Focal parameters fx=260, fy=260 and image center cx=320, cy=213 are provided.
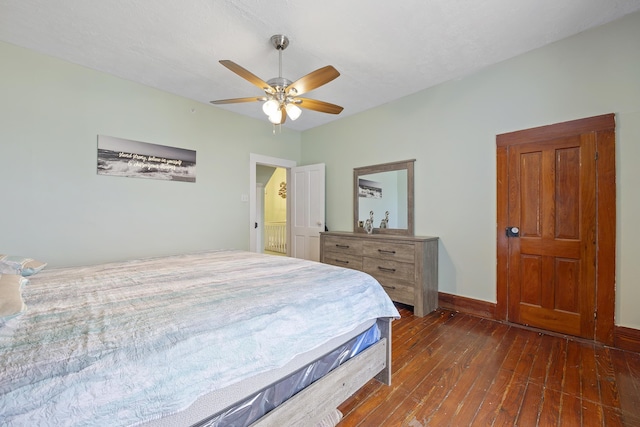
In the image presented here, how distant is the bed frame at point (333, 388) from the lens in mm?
1141

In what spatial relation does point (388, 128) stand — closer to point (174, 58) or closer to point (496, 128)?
point (496, 128)

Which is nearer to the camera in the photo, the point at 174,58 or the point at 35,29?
the point at 35,29

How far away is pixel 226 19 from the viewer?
81.5 inches

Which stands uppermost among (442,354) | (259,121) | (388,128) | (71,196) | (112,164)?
(259,121)

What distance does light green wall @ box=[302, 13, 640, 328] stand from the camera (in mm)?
2125

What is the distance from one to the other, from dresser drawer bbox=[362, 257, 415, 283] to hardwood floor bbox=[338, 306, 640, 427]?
72cm

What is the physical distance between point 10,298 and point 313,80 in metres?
2.08

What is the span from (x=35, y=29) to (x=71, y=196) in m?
1.46

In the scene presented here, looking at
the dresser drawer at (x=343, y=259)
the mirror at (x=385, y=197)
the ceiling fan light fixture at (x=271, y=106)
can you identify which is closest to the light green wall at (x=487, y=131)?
the mirror at (x=385, y=197)

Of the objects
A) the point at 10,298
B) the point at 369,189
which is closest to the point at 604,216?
the point at 369,189

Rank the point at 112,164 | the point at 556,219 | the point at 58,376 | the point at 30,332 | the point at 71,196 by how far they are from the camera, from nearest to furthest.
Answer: the point at 58,376 → the point at 30,332 → the point at 556,219 → the point at 71,196 → the point at 112,164

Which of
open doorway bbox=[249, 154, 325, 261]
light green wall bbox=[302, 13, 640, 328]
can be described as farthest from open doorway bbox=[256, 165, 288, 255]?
light green wall bbox=[302, 13, 640, 328]

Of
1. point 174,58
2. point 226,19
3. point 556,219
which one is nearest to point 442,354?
point 556,219

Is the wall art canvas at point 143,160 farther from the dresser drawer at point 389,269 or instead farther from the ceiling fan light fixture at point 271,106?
the dresser drawer at point 389,269
